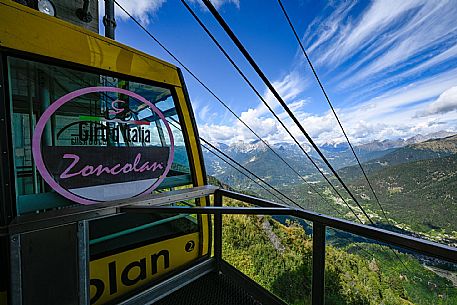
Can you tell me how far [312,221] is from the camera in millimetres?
1549

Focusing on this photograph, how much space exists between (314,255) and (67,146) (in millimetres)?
2019

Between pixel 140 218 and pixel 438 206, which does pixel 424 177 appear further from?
pixel 140 218

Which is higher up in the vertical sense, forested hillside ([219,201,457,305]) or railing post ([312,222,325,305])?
railing post ([312,222,325,305])

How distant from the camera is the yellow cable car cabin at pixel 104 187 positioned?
1.39 metres

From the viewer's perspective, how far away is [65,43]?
1636 millimetres

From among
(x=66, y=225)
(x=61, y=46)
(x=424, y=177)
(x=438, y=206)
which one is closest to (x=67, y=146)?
(x=66, y=225)

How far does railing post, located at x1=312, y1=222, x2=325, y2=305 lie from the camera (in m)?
1.52

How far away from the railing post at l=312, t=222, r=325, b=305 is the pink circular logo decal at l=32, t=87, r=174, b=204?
5.04 ft


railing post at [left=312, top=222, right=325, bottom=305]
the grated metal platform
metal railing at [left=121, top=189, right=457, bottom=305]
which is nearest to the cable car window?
metal railing at [left=121, top=189, right=457, bottom=305]

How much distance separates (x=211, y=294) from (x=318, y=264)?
45.9 inches

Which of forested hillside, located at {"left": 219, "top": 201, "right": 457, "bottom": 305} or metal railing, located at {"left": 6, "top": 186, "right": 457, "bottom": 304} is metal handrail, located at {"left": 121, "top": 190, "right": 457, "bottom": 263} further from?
forested hillside, located at {"left": 219, "top": 201, "right": 457, "bottom": 305}

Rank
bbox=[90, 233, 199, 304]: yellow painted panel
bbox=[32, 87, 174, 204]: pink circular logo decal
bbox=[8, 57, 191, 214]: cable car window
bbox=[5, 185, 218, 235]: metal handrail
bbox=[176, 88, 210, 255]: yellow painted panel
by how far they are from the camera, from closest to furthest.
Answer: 1. bbox=[5, 185, 218, 235]: metal handrail
2. bbox=[8, 57, 191, 214]: cable car window
3. bbox=[32, 87, 174, 204]: pink circular logo decal
4. bbox=[90, 233, 199, 304]: yellow painted panel
5. bbox=[176, 88, 210, 255]: yellow painted panel

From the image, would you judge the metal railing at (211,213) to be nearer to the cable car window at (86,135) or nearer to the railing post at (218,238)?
the cable car window at (86,135)

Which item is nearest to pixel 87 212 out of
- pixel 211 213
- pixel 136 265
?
pixel 136 265
